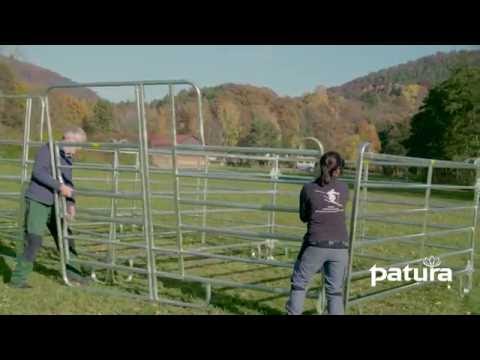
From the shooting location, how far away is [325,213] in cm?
535

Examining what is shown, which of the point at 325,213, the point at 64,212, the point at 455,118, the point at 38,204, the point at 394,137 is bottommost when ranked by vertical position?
the point at 394,137

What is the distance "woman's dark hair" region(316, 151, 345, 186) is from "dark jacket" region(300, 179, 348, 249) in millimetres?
64

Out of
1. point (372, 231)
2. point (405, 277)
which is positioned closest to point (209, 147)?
point (405, 277)

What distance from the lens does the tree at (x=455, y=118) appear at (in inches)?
1966

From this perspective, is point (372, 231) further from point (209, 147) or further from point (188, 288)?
point (209, 147)

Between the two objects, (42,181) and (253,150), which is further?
(42,181)

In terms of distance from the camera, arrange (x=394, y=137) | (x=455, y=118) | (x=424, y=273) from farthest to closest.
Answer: (x=394, y=137) → (x=455, y=118) → (x=424, y=273)

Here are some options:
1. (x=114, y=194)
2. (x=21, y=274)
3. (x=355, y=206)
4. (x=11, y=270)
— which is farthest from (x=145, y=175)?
(x=11, y=270)

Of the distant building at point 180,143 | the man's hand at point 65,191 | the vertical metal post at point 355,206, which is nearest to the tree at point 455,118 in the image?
the distant building at point 180,143

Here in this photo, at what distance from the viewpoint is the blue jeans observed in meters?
5.39

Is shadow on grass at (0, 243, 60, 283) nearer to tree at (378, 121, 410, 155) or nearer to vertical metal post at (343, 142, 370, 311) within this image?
vertical metal post at (343, 142, 370, 311)

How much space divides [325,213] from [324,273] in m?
0.61

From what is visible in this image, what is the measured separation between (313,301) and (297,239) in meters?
1.70

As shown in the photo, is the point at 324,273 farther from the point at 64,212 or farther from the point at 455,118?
the point at 455,118
